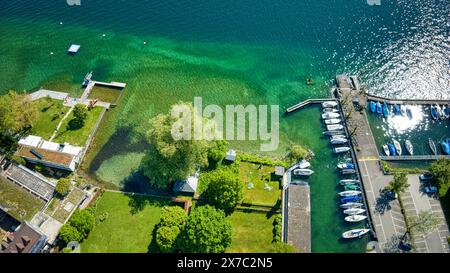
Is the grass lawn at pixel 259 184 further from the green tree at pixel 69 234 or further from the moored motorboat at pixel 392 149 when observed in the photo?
the green tree at pixel 69 234

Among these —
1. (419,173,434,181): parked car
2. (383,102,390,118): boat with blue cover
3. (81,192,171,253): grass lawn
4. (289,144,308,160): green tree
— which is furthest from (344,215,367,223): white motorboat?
(81,192,171,253): grass lawn

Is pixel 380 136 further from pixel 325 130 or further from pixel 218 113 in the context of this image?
pixel 218 113

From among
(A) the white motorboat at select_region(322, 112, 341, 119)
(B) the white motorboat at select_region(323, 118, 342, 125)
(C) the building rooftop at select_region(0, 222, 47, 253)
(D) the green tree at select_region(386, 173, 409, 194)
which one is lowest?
(C) the building rooftop at select_region(0, 222, 47, 253)

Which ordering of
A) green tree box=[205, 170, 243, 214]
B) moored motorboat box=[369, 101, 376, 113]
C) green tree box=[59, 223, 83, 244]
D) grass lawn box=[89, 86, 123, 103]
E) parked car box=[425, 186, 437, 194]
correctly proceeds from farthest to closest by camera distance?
grass lawn box=[89, 86, 123, 103] → moored motorboat box=[369, 101, 376, 113] → parked car box=[425, 186, 437, 194] → green tree box=[205, 170, 243, 214] → green tree box=[59, 223, 83, 244]

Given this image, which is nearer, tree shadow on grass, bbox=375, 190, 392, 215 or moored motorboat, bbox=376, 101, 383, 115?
tree shadow on grass, bbox=375, 190, 392, 215

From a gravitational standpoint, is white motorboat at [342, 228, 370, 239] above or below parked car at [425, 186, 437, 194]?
below

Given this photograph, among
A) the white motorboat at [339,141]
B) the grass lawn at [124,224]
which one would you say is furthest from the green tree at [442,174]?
the grass lawn at [124,224]

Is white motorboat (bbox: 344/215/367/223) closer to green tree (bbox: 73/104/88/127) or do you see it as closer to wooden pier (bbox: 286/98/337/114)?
wooden pier (bbox: 286/98/337/114)

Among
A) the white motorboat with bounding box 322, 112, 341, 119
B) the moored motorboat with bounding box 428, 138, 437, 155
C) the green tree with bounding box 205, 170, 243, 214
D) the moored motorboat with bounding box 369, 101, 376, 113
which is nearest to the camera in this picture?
the green tree with bounding box 205, 170, 243, 214
